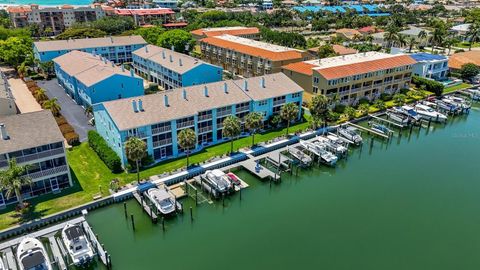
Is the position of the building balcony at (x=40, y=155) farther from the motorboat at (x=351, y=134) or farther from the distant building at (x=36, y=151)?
the motorboat at (x=351, y=134)

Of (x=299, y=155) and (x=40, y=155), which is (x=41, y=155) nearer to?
(x=40, y=155)

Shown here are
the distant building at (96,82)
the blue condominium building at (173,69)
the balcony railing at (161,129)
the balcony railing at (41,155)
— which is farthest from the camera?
the blue condominium building at (173,69)

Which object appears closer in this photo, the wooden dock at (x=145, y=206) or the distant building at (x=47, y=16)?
the wooden dock at (x=145, y=206)

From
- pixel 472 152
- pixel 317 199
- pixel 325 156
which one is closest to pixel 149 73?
pixel 325 156

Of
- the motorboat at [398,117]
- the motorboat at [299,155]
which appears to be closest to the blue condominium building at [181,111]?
the motorboat at [299,155]

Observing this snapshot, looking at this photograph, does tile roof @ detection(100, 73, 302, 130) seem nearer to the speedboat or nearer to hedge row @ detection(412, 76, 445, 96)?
the speedboat

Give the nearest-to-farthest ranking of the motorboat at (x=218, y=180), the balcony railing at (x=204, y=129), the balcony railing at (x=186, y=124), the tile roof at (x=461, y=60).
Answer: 1. the motorboat at (x=218, y=180)
2. the balcony railing at (x=186, y=124)
3. the balcony railing at (x=204, y=129)
4. the tile roof at (x=461, y=60)

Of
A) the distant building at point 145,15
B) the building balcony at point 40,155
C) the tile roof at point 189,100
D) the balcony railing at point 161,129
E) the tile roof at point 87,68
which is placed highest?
the distant building at point 145,15
